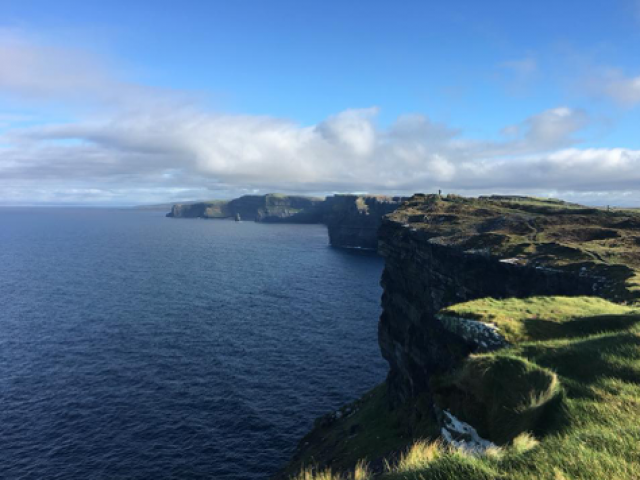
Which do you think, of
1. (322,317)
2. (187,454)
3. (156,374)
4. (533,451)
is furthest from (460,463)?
(322,317)

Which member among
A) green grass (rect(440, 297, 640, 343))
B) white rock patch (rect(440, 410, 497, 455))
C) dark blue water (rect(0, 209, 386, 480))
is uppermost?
green grass (rect(440, 297, 640, 343))

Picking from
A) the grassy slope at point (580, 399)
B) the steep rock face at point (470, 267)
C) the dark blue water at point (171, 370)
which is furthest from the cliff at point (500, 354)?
the dark blue water at point (171, 370)

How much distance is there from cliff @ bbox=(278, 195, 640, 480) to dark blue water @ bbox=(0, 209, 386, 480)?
938cm

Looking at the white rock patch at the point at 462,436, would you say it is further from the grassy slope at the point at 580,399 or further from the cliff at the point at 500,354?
the grassy slope at the point at 580,399

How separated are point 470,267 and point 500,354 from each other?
120 feet

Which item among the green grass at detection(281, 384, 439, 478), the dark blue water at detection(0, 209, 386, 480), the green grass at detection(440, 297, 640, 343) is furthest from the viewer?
the dark blue water at detection(0, 209, 386, 480)

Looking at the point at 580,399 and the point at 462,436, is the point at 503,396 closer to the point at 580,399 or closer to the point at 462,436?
the point at 462,436

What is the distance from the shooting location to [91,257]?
552 ft

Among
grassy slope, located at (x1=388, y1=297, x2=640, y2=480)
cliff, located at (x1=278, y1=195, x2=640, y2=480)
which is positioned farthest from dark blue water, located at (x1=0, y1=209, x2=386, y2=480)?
grassy slope, located at (x1=388, y1=297, x2=640, y2=480)

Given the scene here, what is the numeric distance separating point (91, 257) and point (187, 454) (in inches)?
5915

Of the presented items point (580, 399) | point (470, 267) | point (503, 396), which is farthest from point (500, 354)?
point (470, 267)

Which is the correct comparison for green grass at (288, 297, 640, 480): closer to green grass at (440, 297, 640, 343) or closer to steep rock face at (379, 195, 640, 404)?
green grass at (440, 297, 640, 343)

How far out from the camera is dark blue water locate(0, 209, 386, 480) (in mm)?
46781

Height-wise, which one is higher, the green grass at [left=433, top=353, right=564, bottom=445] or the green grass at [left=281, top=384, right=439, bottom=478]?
the green grass at [left=433, top=353, right=564, bottom=445]
